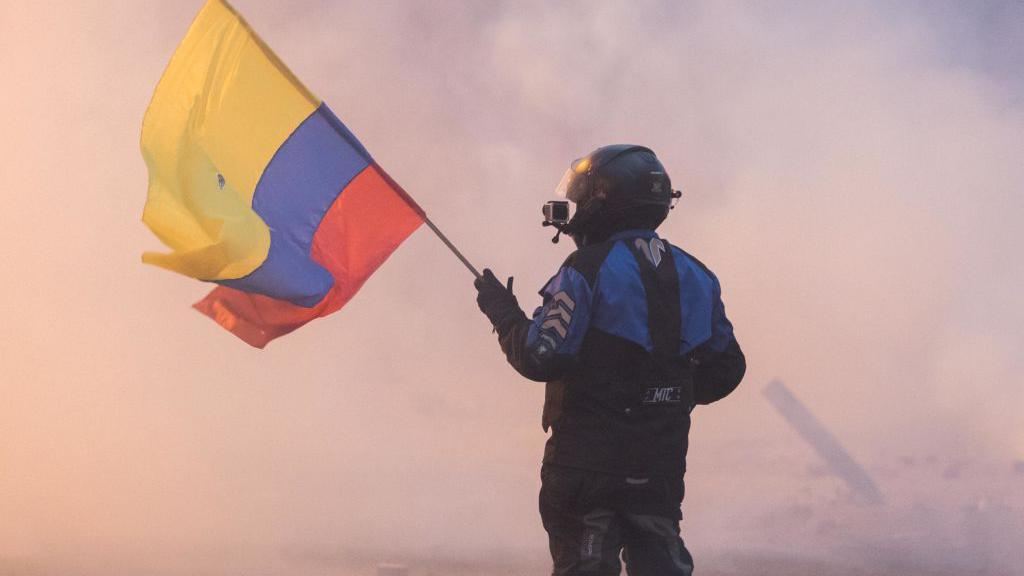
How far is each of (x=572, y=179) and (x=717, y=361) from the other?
1059 millimetres

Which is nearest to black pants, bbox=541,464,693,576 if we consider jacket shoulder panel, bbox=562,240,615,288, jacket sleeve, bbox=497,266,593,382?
jacket sleeve, bbox=497,266,593,382

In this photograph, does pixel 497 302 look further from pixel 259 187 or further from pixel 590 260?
pixel 259 187

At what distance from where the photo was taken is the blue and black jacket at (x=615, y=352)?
16.4 feet

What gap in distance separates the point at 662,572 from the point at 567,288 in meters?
1.25

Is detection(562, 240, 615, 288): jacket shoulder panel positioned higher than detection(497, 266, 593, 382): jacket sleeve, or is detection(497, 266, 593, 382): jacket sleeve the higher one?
detection(562, 240, 615, 288): jacket shoulder panel

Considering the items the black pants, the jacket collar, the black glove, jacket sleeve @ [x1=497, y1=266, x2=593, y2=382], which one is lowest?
the black pants

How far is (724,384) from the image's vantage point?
562 centimetres

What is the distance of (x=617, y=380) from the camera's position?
5066 millimetres

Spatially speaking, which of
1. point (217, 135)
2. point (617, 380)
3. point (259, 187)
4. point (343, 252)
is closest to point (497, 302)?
point (617, 380)

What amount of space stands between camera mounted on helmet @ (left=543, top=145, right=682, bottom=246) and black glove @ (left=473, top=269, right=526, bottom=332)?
1.34 feet

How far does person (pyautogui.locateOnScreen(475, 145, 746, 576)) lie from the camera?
5008 mm

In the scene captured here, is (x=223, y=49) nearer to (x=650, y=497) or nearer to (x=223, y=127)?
(x=223, y=127)

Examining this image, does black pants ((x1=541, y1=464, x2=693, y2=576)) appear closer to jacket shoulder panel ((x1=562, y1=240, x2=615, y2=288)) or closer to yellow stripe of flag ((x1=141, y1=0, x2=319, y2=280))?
jacket shoulder panel ((x1=562, y1=240, x2=615, y2=288))

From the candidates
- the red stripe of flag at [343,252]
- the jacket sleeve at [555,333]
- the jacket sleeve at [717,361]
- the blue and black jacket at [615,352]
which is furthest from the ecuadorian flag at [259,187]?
the jacket sleeve at [717,361]
